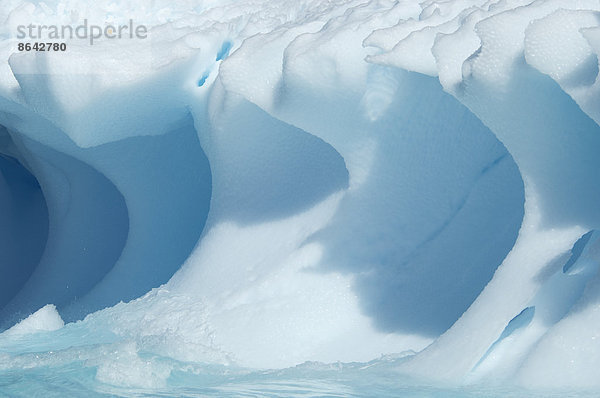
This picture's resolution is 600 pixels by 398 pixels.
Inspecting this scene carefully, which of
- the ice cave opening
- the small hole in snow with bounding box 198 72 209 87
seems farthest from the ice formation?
the ice cave opening

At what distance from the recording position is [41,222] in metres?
4.46

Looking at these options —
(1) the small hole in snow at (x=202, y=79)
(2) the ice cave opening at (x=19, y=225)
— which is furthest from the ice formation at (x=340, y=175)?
(2) the ice cave opening at (x=19, y=225)

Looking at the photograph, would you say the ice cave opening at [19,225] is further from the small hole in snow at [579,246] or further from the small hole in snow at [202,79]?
the small hole in snow at [579,246]

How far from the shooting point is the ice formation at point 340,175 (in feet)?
5.41

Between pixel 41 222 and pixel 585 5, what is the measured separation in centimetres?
345

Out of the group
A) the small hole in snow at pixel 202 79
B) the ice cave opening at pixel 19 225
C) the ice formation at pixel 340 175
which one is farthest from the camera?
the ice cave opening at pixel 19 225

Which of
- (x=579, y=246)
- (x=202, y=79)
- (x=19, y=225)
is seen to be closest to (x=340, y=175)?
(x=202, y=79)

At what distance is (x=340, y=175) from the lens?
8.29 feet

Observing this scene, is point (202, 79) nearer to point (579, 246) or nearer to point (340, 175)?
point (340, 175)

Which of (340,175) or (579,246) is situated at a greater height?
(579,246)

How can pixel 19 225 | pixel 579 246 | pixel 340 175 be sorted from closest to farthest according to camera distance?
pixel 579 246 → pixel 340 175 → pixel 19 225

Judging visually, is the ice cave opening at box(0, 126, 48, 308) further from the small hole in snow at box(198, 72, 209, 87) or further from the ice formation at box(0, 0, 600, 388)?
the small hole in snow at box(198, 72, 209, 87)

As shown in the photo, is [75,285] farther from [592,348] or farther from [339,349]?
[592,348]

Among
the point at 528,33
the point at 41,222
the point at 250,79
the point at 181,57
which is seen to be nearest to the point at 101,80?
the point at 181,57
